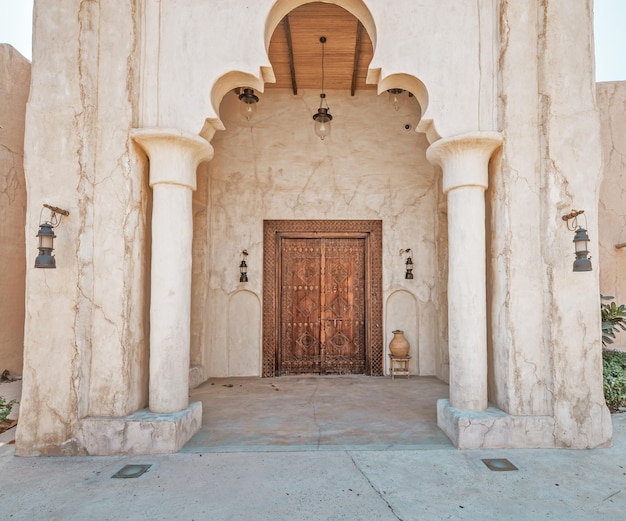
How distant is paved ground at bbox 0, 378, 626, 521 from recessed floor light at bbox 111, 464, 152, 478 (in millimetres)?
55

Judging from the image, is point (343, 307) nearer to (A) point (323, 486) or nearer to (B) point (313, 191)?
(B) point (313, 191)

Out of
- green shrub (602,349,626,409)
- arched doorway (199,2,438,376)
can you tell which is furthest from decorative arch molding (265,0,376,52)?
green shrub (602,349,626,409)

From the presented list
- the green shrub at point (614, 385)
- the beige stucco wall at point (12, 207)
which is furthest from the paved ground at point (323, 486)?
the beige stucco wall at point (12, 207)

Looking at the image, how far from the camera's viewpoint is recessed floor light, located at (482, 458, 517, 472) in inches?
144

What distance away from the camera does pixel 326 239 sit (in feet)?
26.2

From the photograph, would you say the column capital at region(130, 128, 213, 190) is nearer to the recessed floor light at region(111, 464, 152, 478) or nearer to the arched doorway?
the recessed floor light at region(111, 464, 152, 478)

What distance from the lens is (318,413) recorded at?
5367 millimetres

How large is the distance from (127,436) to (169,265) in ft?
5.49

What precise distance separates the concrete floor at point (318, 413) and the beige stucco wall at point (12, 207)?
3.67 metres

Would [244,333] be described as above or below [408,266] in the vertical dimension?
below

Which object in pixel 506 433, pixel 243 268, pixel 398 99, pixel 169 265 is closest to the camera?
pixel 506 433

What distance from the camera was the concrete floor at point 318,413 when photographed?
14.2 ft

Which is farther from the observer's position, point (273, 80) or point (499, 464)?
point (273, 80)

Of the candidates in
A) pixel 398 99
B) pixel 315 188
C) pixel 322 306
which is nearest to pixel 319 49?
pixel 398 99
